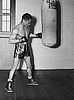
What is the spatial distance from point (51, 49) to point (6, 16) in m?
1.16

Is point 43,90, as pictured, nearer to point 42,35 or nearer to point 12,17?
point 42,35

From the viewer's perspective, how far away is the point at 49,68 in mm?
4652

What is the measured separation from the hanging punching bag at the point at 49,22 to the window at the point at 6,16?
2.57ft

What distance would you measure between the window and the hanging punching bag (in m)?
0.78

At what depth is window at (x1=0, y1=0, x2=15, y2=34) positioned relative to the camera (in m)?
4.54

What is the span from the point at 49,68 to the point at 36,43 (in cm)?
59

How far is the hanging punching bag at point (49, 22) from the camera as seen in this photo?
12.8 ft

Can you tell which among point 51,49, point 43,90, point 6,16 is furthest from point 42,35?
point 43,90

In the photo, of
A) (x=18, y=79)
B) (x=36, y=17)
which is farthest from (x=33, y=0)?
(x=18, y=79)

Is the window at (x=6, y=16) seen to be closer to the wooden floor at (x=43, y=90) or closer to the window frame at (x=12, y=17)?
the window frame at (x=12, y=17)

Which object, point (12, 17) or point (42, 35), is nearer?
point (42, 35)

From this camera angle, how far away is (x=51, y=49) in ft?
15.1

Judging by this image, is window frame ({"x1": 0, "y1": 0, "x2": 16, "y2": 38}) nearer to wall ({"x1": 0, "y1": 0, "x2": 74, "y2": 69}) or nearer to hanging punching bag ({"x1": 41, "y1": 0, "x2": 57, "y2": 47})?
wall ({"x1": 0, "y1": 0, "x2": 74, "y2": 69})

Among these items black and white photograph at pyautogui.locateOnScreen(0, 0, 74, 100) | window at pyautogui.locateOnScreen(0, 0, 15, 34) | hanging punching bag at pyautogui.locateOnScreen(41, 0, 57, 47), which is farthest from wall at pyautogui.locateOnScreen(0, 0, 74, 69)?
hanging punching bag at pyautogui.locateOnScreen(41, 0, 57, 47)
